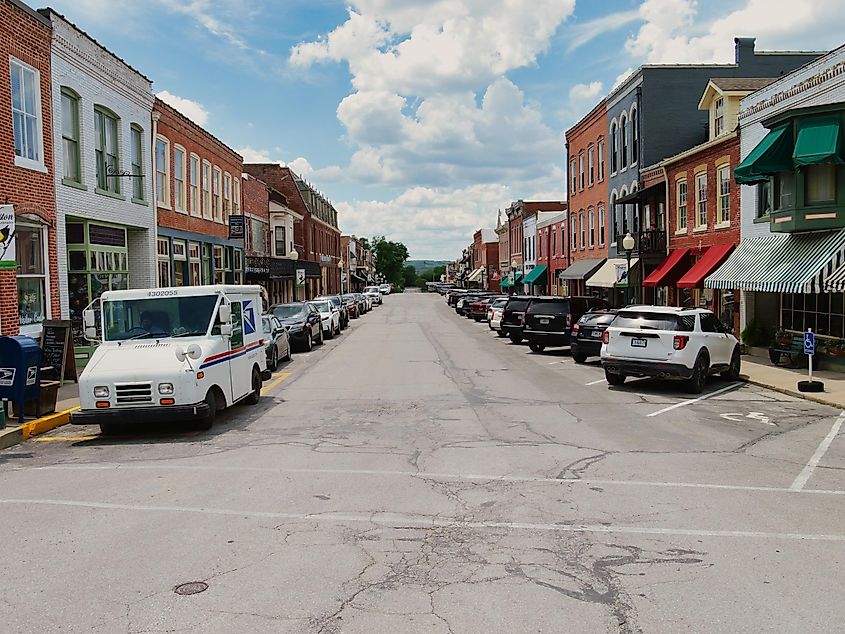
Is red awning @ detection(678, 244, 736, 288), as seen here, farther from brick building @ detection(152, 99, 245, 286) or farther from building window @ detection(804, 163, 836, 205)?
brick building @ detection(152, 99, 245, 286)

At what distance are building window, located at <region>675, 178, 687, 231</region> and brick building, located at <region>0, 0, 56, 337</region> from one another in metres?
20.3

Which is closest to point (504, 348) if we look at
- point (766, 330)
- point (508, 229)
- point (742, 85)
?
point (766, 330)

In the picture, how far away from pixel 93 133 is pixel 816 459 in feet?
58.1

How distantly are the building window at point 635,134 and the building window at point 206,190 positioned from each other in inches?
714

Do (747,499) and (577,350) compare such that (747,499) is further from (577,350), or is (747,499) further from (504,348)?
(504,348)

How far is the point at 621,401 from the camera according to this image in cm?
1489

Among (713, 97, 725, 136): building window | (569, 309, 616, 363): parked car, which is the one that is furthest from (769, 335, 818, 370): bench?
(713, 97, 725, 136): building window

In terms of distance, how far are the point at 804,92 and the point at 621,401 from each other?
1042 cm

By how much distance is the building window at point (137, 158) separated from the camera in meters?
23.1

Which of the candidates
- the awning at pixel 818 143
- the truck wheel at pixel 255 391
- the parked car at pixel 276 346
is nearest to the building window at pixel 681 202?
the awning at pixel 818 143

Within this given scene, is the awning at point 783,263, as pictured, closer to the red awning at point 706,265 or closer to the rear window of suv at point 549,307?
the red awning at point 706,265

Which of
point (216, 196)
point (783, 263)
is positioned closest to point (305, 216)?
point (216, 196)

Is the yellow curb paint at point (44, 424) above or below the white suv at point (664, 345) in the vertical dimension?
below

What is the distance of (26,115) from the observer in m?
16.7
